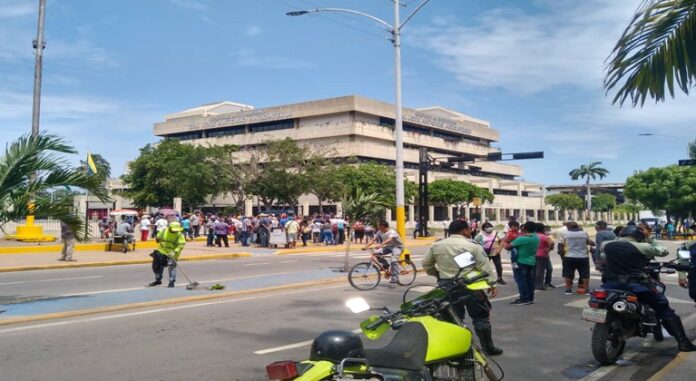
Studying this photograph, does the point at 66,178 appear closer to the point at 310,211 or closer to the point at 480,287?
the point at 480,287

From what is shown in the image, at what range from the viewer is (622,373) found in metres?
6.21

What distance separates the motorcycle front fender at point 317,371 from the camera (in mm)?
3178

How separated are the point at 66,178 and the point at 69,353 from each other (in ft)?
15.8

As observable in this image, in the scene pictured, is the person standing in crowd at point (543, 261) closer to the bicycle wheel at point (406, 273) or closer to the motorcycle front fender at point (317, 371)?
the bicycle wheel at point (406, 273)

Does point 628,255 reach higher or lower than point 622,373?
higher

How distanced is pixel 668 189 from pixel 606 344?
161 feet

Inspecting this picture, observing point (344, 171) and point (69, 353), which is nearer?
point (69, 353)

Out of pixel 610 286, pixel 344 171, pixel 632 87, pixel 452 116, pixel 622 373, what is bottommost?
pixel 622 373

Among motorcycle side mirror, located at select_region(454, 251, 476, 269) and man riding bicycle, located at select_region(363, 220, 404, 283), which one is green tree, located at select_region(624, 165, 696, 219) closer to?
man riding bicycle, located at select_region(363, 220, 404, 283)

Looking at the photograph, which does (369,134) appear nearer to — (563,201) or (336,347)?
(563,201)

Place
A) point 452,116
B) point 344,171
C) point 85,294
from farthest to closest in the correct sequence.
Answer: point 452,116, point 344,171, point 85,294

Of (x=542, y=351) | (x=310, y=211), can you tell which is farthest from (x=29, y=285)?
(x=310, y=211)

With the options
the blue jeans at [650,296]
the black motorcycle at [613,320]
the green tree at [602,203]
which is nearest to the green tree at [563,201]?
the green tree at [602,203]

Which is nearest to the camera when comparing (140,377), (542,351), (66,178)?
(140,377)
